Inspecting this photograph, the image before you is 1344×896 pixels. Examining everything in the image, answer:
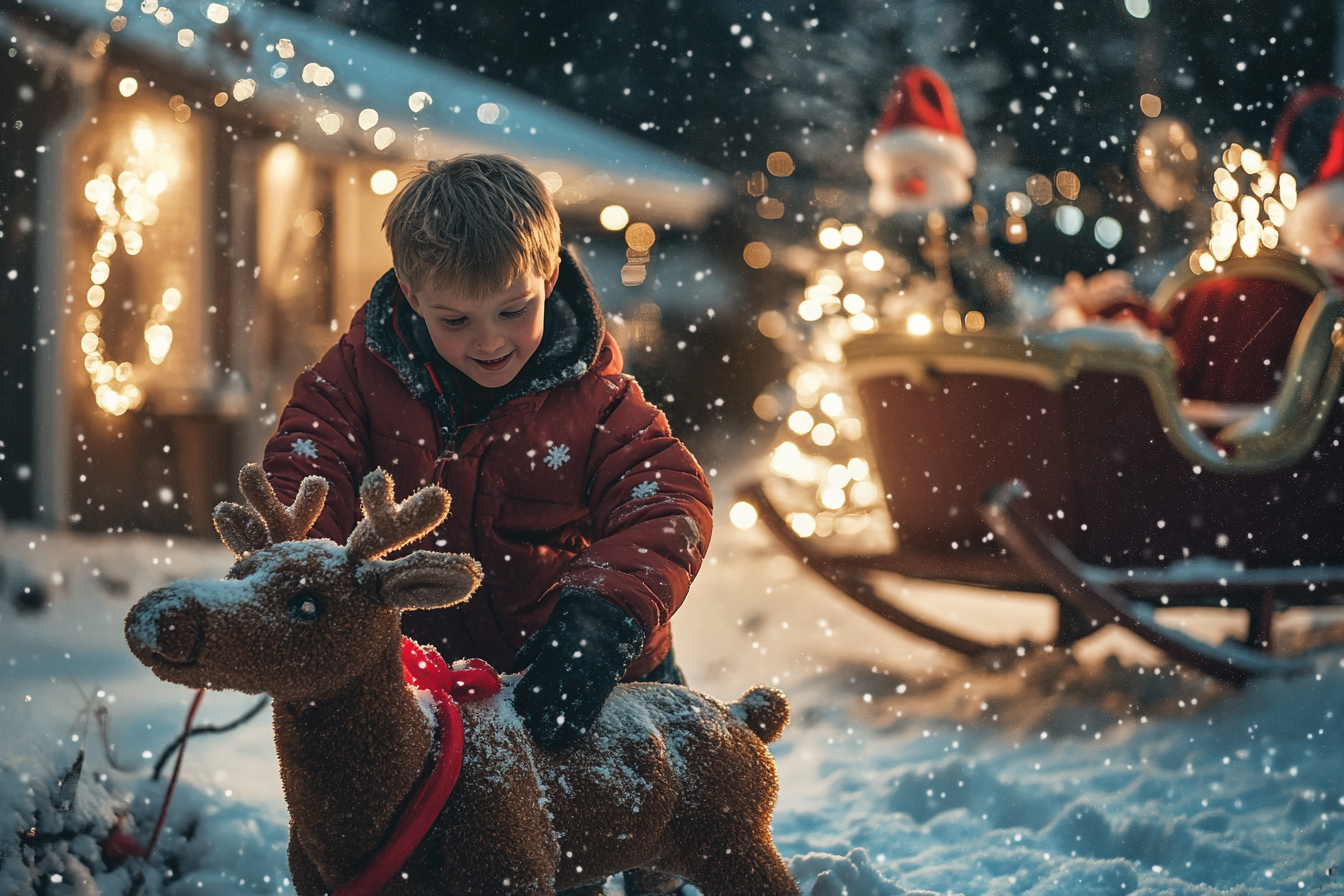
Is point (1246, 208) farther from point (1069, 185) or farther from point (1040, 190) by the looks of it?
point (1040, 190)

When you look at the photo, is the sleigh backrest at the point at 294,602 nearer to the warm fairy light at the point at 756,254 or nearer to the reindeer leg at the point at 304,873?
the reindeer leg at the point at 304,873

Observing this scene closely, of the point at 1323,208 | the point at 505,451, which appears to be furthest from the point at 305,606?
the point at 1323,208

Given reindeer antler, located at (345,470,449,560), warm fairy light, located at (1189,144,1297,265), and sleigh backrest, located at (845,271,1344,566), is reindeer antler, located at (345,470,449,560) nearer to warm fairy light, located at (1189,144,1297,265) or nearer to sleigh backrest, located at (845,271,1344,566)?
sleigh backrest, located at (845,271,1344,566)

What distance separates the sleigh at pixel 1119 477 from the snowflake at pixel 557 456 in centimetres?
176

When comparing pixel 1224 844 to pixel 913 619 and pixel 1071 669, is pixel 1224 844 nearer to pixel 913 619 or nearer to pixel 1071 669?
pixel 1071 669

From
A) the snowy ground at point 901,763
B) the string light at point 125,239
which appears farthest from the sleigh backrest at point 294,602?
the string light at point 125,239

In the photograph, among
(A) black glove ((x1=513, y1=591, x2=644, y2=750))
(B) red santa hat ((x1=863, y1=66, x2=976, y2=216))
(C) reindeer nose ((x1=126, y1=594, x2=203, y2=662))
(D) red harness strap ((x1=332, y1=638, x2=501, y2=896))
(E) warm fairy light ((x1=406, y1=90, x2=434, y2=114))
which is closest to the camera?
(C) reindeer nose ((x1=126, y1=594, x2=203, y2=662))

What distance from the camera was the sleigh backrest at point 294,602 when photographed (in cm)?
85

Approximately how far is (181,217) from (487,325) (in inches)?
170

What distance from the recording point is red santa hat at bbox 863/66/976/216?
12.1 feet

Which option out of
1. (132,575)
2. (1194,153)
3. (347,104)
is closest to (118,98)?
(347,104)

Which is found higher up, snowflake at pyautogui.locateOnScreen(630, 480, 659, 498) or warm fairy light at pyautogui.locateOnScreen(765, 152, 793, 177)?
warm fairy light at pyautogui.locateOnScreen(765, 152, 793, 177)

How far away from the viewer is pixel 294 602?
2.97 ft

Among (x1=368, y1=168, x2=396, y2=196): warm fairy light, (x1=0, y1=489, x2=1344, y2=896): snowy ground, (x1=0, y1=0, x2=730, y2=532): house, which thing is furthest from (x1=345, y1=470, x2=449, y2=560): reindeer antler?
(x1=368, y1=168, x2=396, y2=196): warm fairy light
